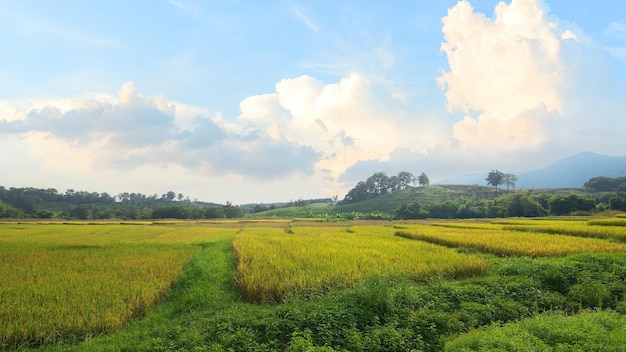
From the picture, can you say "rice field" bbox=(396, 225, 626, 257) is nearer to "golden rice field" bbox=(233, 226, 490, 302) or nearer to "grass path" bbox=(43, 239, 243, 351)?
"golden rice field" bbox=(233, 226, 490, 302)

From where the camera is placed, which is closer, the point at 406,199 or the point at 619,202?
the point at 619,202

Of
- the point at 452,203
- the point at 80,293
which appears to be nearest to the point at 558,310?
the point at 80,293

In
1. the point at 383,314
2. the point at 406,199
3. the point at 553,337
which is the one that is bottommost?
the point at 383,314

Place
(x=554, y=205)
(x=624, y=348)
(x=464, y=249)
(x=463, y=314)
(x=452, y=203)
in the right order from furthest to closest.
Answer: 1. (x=452, y=203)
2. (x=554, y=205)
3. (x=464, y=249)
4. (x=463, y=314)
5. (x=624, y=348)

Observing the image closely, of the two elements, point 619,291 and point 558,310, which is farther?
point 619,291

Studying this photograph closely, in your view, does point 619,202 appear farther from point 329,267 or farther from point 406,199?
point 329,267

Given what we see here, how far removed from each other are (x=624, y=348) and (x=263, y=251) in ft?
45.5

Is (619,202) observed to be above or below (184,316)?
above

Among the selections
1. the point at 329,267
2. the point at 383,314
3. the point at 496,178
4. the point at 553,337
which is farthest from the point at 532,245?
the point at 496,178

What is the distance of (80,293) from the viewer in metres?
10.1

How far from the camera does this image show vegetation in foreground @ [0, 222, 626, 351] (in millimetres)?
7234

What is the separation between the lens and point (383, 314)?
28.9ft

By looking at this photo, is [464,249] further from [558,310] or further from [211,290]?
[211,290]

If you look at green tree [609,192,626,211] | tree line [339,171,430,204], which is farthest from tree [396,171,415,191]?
green tree [609,192,626,211]
